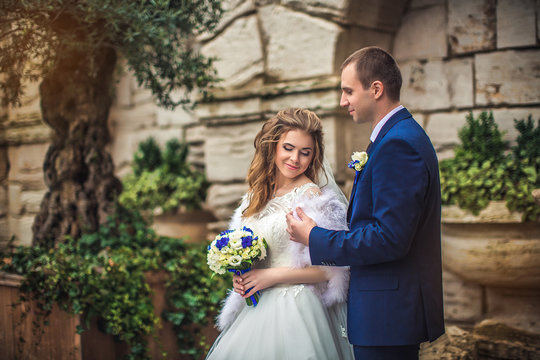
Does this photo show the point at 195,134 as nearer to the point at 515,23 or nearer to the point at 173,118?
the point at 173,118

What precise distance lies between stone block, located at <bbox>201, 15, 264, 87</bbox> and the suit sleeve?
281cm

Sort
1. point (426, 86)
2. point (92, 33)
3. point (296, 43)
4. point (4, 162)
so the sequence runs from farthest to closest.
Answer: point (4, 162) < point (426, 86) < point (296, 43) < point (92, 33)

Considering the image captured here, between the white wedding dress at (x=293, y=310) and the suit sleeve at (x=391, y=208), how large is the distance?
38cm

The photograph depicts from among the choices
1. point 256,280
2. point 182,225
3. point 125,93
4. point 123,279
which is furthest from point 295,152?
point 125,93

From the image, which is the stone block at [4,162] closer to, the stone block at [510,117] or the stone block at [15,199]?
the stone block at [15,199]

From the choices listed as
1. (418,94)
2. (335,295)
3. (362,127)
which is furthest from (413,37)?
(335,295)

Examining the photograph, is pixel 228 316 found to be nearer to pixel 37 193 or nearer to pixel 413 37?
pixel 413 37

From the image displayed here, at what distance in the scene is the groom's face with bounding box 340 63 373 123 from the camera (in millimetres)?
1952

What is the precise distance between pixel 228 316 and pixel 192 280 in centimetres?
115

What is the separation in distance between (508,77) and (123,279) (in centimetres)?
334

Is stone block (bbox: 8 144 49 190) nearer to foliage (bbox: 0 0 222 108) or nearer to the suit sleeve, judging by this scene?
foliage (bbox: 0 0 222 108)

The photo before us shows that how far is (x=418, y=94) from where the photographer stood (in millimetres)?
4375

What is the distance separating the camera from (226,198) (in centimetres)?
470

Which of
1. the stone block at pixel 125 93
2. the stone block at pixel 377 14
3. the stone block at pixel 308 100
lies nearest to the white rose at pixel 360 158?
the stone block at pixel 308 100
